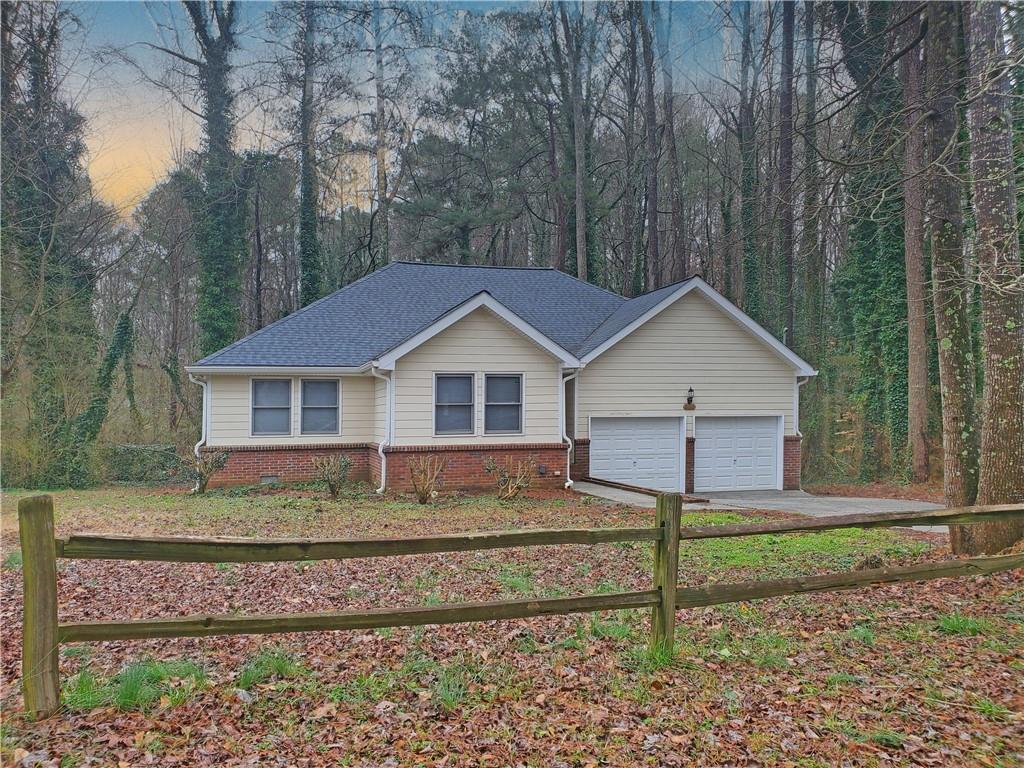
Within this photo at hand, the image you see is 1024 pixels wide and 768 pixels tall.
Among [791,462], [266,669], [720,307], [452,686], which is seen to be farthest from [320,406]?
[452,686]

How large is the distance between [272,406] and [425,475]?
503cm

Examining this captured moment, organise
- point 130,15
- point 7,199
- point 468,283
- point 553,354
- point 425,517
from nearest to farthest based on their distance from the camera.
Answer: point 425,517, point 553,354, point 7,199, point 468,283, point 130,15

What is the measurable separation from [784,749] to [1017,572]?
4.76m

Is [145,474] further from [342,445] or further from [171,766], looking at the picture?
[171,766]

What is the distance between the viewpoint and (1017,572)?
6.77 m

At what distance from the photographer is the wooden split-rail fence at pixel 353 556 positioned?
365 centimetres

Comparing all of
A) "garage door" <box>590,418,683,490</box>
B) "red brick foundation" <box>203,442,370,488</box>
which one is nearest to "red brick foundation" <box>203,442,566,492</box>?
"red brick foundation" <box>203,442,370,488</box>

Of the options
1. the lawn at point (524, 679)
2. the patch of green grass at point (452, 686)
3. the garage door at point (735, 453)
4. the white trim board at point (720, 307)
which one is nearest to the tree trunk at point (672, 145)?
the white trim board at point (720, 307)

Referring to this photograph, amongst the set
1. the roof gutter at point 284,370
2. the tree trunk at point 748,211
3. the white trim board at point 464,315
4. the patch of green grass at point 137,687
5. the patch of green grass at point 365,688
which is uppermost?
the tree trunk at point 748,211

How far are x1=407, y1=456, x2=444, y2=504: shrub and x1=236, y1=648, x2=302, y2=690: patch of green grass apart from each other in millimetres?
8904

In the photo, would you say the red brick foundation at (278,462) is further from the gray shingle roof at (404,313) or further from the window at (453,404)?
the window at (453,404)

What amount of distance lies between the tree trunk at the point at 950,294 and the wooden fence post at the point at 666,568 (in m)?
5.69

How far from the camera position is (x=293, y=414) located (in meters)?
16.7

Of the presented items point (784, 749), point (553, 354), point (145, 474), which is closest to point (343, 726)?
point (784, 749)
